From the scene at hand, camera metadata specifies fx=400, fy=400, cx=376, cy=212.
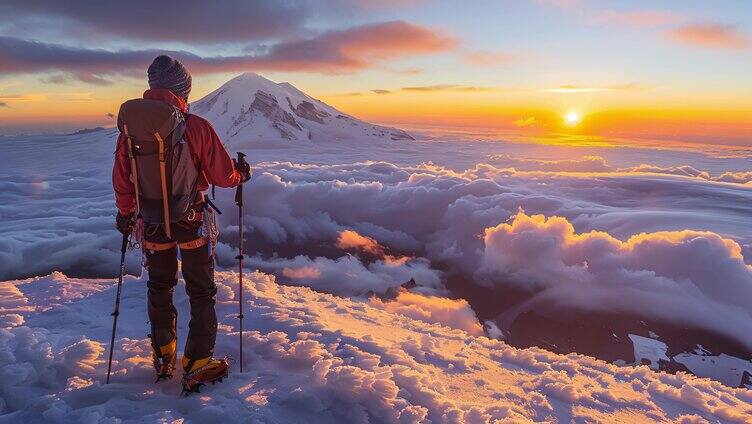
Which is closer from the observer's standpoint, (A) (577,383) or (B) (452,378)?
(B) (452,378)

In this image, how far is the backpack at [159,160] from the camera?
11.4 feet

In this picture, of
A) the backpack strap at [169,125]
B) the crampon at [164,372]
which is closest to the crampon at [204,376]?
the crampon at [164,372]

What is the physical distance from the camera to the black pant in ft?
12.9

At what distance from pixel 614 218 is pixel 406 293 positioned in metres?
65.1

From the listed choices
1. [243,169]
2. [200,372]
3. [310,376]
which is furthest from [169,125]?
[310,376]

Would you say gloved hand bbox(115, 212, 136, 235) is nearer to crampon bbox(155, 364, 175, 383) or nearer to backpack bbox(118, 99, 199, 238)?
backpack bbox(118, 99, 199, 238)

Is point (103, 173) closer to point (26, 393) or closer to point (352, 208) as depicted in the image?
point (352, 208)

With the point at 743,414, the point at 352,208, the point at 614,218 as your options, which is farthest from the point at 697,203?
the point at 743,414

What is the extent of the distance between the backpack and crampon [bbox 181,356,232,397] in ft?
4.49

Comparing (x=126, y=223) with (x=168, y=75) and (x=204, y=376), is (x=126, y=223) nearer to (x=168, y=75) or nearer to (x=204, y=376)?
(x=168, y=75)

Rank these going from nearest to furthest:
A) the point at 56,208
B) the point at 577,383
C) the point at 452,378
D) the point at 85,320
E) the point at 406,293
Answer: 1. the point at 452,378
2. the point at 577,383
3. the point at 85,320
4. the point at 56,208
5. the point at 406,293

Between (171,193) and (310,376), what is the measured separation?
7.53 ft

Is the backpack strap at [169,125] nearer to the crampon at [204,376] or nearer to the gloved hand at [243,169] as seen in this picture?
the gloved hand at [243,169]

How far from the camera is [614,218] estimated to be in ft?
291
